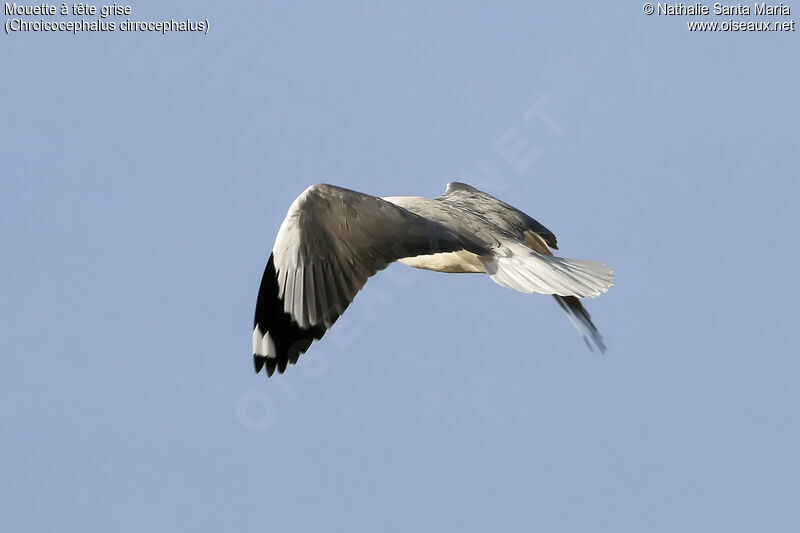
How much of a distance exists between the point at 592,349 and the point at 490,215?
3.78 feet

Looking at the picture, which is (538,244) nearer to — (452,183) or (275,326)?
(452,183)

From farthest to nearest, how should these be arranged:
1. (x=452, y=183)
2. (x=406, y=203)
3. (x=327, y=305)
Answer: (x=452, y=183), (x=406, y=203), (x=327, y=305)

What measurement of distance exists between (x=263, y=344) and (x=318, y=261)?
58 centimetres

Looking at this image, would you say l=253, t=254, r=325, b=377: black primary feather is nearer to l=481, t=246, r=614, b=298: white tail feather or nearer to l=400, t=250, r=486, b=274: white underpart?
l=400, t=250, r=486, b=274: white underpart

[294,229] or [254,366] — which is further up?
[294,229]

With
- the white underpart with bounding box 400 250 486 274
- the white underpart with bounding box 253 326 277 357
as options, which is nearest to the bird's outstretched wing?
the white underpart with bounding box 253 326 277 357

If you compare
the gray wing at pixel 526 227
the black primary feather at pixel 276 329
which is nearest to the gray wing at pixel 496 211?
the gray wing at pixel 526 227

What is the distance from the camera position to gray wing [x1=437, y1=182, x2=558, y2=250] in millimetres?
7957

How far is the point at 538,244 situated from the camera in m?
8.06

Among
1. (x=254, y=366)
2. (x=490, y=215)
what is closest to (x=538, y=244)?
(x=490, y=215)

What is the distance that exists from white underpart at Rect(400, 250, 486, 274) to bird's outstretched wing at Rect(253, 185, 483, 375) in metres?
0.51

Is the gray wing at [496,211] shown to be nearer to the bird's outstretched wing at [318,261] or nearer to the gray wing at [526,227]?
the gray wing at [526,227]

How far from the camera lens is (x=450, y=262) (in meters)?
7.41

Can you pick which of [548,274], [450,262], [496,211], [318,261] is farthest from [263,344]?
[496,211]
